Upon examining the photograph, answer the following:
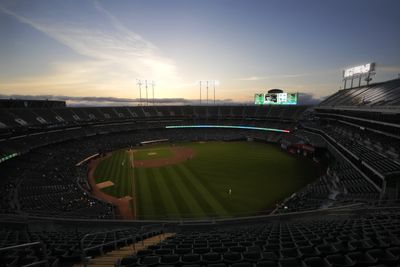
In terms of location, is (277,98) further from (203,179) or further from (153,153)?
(203,179)

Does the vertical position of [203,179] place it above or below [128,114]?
below

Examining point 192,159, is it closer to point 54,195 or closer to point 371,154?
point 54,195

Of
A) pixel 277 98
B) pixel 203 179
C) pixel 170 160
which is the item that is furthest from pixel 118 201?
pixel 277 98

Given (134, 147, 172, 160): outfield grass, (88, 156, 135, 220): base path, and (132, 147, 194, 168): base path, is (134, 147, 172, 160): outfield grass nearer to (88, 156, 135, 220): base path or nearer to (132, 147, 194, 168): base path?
(132, 147, 194, 168): base path

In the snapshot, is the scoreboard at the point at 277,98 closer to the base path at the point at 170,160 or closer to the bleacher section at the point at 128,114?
the bleacher section at the point at 128,114

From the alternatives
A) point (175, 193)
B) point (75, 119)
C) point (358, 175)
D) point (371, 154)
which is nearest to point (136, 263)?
point (175, 193)

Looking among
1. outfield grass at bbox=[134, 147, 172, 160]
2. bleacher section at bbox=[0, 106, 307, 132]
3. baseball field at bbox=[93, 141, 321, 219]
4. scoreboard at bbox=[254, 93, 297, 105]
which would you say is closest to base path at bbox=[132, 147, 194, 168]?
baseball field at bbox=[93, 141, 321, 219]
